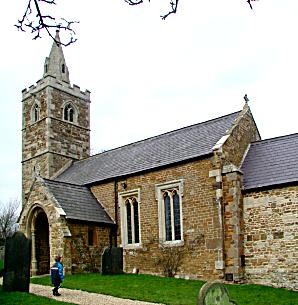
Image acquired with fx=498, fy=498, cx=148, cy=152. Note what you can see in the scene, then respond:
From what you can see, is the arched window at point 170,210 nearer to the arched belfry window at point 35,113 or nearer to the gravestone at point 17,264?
the gravestone at point 17,264

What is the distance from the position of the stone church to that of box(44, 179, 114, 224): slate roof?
0.07 metres

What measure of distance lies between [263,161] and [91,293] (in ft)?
31.8

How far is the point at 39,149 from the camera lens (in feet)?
112

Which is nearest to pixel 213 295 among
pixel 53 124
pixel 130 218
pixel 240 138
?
pixel 240 138

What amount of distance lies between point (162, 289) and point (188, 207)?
5.07 metres

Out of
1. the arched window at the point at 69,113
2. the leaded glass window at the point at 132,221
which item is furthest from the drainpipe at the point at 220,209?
the arched window at the point at 69,113

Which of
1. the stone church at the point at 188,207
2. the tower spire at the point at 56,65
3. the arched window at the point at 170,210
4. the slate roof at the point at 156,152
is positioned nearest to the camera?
the stone church at the point at 188,207

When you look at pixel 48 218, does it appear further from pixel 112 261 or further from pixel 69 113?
pixel 69 113

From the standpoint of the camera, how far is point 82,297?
15930 millimetres

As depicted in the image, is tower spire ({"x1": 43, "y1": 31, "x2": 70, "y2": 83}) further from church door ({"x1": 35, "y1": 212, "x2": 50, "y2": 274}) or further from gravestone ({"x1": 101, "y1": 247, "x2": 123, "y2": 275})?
gravestone ({"x1": 101, "y1": 247, "x2": 123, "y2": 275})

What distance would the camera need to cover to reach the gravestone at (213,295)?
873 centimetres

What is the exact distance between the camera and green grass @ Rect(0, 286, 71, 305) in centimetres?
1402

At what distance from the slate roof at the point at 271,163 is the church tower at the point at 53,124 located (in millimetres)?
15146

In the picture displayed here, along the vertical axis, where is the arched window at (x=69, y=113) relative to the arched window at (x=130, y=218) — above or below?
above
